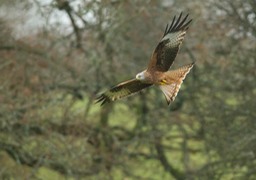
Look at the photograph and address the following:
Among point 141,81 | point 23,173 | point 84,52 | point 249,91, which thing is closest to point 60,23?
point 84,52

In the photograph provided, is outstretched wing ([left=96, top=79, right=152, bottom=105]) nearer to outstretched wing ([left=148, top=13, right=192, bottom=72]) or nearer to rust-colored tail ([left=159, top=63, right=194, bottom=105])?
outstretched wing ([left=148, top=13, right=192, bottom=72])

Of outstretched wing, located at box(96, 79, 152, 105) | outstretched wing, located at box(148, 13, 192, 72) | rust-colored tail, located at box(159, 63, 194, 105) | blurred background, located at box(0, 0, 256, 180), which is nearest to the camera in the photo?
rust-colored tail, located at box(159, 63, 194, 105)

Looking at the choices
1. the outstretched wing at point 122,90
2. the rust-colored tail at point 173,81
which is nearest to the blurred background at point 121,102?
the outstretched wing at point 122,90

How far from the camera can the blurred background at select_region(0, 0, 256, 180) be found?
1031 cm

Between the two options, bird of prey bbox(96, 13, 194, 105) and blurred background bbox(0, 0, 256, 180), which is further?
blurred background bbox(0, 0, 256, 180)

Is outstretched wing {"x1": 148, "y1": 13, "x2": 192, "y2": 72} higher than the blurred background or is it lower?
lower

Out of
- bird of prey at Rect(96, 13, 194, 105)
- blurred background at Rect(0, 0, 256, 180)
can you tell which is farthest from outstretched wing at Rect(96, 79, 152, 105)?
blurred background at Rect(0, 0, 256, 180)

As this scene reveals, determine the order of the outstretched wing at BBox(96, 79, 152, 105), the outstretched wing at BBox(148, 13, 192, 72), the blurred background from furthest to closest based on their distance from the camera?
the blurred background
the outstretched wing at BBox(96, 79, 152, 105)
the outstretched wing at BBox(148, 13, 192, 72)

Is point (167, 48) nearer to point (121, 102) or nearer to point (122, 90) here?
point (122, 90)

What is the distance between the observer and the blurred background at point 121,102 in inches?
406

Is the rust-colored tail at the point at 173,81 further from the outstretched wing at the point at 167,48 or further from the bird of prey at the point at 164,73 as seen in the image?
the outstretched wing at the point at 167,48

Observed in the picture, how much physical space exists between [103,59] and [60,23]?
3.03ft

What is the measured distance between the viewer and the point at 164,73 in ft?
15.9

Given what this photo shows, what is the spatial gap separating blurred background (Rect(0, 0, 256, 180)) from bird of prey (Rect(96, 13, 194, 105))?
4.26 m
